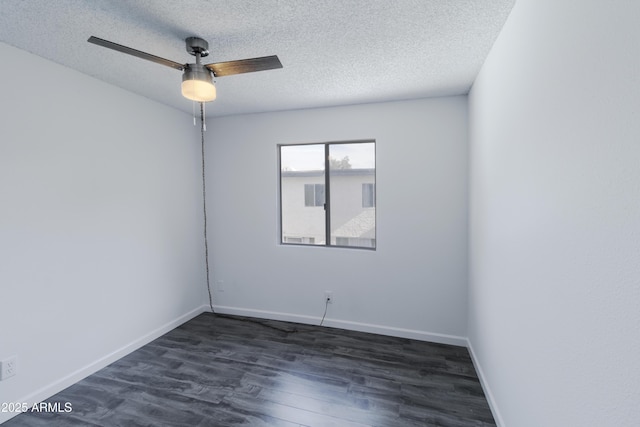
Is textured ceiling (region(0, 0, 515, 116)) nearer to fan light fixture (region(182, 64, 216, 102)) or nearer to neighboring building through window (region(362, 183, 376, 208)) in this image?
fan light fixture (region(182, 64, 216, 102))

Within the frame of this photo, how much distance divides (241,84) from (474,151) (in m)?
2.13

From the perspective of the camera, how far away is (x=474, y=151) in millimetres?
2559

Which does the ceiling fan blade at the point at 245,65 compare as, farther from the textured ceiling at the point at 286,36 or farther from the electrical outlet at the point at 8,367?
the electrical outlet at the point at 8,367

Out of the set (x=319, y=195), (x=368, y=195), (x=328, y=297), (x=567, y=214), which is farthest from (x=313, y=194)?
(x=567, y=214)

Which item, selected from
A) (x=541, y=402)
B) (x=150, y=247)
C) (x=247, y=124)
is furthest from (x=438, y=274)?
(x=150, y=247)

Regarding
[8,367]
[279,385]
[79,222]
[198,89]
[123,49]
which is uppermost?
[123,49]

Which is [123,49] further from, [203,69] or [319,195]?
[319,195]

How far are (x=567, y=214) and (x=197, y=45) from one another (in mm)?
2135

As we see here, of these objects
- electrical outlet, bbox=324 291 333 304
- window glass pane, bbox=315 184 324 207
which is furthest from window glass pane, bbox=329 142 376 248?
electrical outlet, bbox=324 291 333 304

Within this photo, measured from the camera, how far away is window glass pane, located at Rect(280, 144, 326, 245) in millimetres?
3506

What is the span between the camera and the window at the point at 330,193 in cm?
337

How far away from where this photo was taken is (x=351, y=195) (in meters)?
3.43

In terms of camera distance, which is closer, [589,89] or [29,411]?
[589,89]

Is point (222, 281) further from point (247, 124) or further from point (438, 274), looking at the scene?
point (438, 274)
